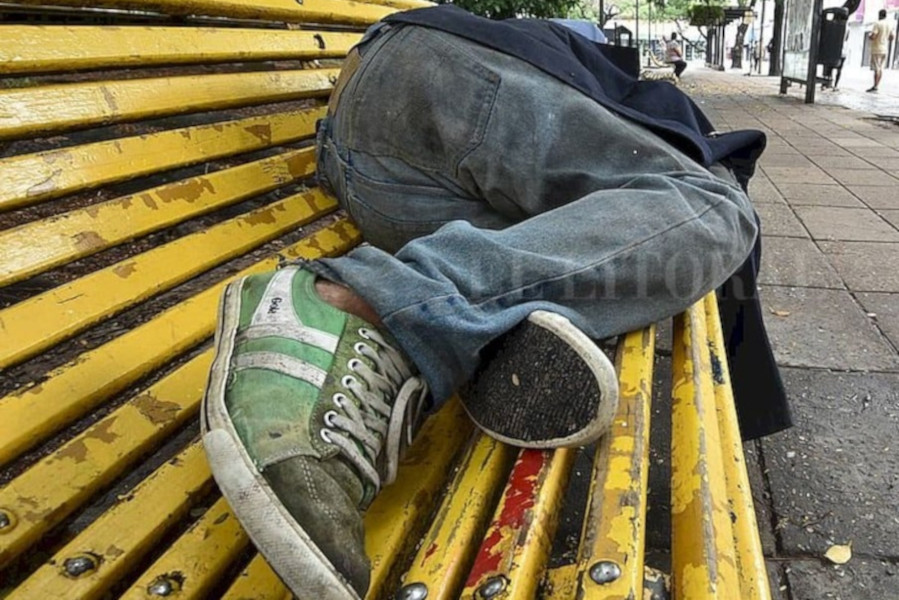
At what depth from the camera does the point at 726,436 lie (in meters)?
1.08

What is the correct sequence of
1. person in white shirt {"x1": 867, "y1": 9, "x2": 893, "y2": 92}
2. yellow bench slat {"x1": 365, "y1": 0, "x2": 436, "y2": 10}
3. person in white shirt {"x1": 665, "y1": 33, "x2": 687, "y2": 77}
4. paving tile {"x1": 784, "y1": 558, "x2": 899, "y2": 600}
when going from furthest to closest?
person in white shirt {"x1": 665, "y1": 33, "x2": 687, "y2": 77}
person in white shirt {"x1": 867, "y1": 9, "x2": 893, "y2": 92}
yellow bench slat {"x1": 365, "y1": 0, "x2": 436, "y2": 10}
paving tile {"x1": 784, "y1": 558, "x2": 899, "y2": 600}

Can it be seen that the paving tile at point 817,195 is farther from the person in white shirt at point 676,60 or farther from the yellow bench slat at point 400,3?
the person in white shirt at point 676,60

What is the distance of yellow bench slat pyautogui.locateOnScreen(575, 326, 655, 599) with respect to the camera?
0.73 meters

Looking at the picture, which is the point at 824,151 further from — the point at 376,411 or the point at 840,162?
the point at 376,411

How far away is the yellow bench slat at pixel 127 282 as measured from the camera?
0.99 m

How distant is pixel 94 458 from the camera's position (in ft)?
3.06

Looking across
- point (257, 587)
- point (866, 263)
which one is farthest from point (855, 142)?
point (257, 587)

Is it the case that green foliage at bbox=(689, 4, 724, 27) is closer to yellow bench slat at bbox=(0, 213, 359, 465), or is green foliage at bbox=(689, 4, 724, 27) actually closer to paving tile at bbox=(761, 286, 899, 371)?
paving tile at bbox=(761, 286, 899, 371)

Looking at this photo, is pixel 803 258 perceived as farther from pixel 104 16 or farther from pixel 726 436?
pixel 104 16

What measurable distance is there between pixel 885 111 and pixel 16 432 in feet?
35.8

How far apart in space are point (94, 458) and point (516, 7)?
21.2 ft

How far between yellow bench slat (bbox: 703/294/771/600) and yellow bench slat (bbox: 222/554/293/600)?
48 centimetres

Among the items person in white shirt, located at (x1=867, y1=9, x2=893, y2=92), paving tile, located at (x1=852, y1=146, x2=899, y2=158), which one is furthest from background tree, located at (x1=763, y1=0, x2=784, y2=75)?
paving tile, located at (x1=852, y1=146, x2=899, y2=158)

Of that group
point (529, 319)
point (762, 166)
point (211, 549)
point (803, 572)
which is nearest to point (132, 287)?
point (211, 549)
